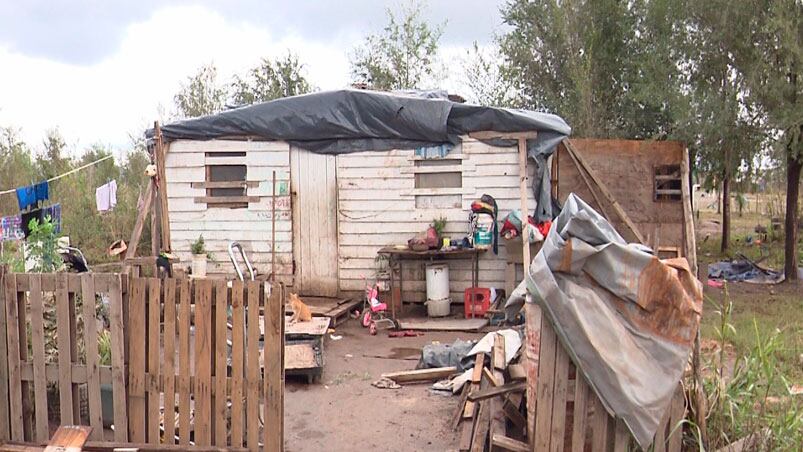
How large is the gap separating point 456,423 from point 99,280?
8.96 ft

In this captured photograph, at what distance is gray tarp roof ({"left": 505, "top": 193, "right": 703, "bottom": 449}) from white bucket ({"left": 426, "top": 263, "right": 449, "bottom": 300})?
569 centimetres

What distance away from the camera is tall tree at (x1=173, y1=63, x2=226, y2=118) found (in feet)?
54.7

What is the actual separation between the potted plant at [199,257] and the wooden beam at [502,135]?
13.9ft

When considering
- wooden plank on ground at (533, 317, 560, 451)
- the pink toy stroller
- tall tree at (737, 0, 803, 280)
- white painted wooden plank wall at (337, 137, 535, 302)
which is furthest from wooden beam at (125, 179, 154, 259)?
tall tree at (737, 0, 803, 280)

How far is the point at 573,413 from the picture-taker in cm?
392

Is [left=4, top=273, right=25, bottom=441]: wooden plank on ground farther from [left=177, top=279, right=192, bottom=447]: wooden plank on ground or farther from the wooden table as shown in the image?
the wooden table

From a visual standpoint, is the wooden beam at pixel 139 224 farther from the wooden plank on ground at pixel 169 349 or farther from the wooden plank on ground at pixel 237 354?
the wooden plank on ground at pixel 237 354

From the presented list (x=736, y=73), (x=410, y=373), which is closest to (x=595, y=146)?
(x=736, y=73)

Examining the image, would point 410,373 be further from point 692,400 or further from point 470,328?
point 692,400

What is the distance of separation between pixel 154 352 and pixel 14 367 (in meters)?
0.96

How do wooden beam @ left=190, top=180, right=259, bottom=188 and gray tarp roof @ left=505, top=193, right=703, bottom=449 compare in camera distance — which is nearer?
gray tarp roof @ left=505, top=193, right=703, bottom=449

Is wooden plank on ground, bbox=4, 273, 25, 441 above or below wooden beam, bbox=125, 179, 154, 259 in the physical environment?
below

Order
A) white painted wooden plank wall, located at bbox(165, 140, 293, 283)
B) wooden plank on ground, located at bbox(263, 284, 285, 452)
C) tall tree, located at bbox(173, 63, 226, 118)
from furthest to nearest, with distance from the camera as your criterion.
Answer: tall tree, located at bbox(173, 63, 226, 118) → white painted wooden plank wall, located at bbox(165, 140, 293, 283) → wooden plank on ground, located at bbox(263, 284, 285, 452)

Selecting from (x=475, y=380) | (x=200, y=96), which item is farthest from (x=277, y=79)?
(x=475, y=380)
